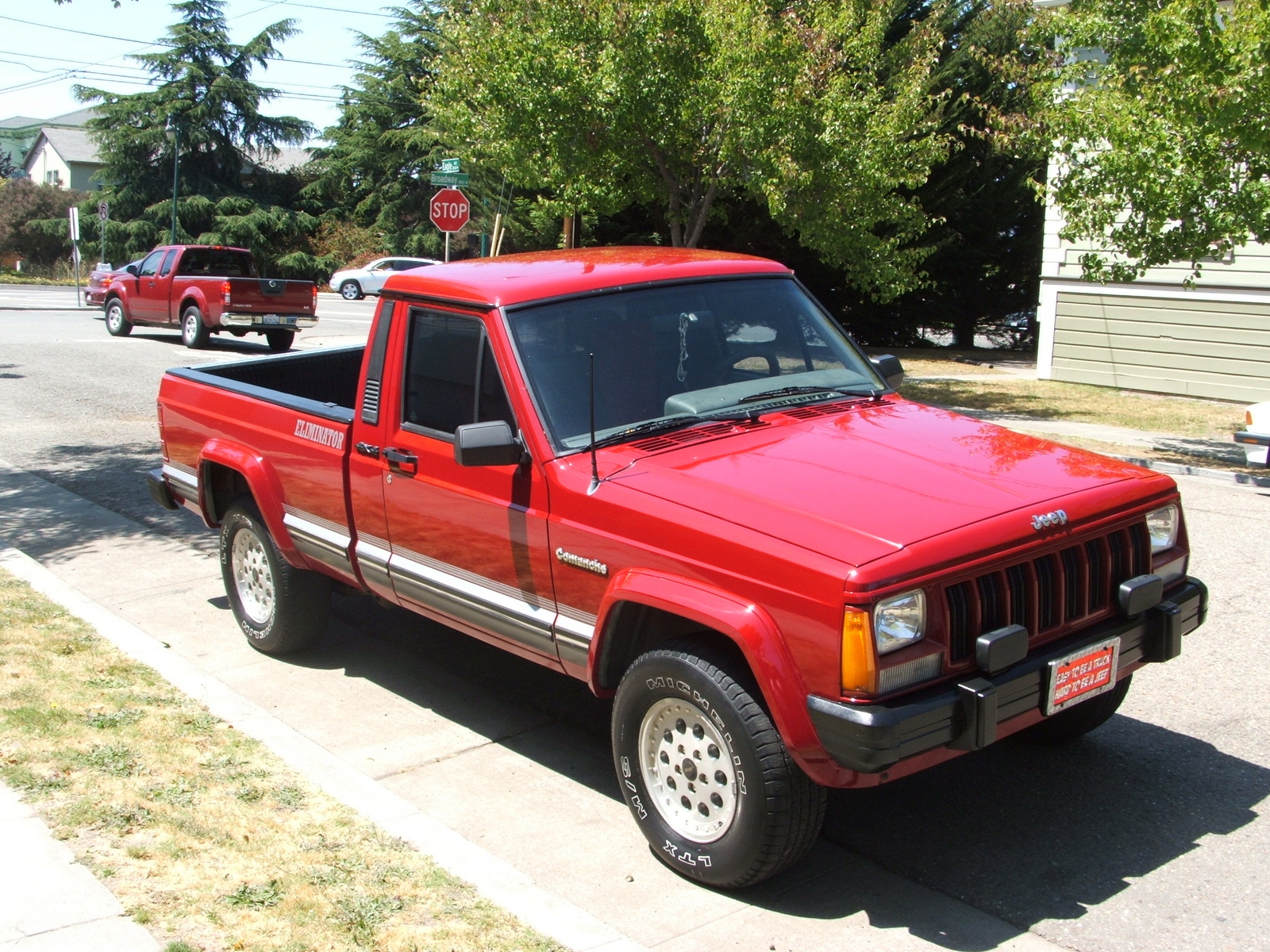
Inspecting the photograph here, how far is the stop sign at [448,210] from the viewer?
68.3 feet

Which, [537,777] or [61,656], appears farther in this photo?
[61,656]

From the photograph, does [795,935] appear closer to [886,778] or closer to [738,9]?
[886,778]

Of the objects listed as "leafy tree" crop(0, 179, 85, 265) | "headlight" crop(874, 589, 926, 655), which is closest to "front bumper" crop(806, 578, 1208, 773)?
"headlight" crop(874, 589, 926, 655)

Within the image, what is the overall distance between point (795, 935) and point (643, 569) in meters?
1.24

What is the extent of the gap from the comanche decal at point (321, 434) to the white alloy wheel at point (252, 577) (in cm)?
79

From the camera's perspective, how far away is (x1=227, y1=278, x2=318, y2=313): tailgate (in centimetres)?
2094

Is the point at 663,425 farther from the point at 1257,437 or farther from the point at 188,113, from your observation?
the point at 188,113

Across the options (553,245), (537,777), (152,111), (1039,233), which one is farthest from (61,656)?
(152,111)

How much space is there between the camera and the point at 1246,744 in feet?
16.8

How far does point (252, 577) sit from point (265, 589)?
0.15m

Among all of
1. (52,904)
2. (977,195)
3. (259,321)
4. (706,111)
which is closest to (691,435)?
(52,904)

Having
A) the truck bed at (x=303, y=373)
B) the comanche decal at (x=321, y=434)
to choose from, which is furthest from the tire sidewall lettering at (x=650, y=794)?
the truck bed at (x=303, y=373)

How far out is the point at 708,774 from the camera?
12.9ft

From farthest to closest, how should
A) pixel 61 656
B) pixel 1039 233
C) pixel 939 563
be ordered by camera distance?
pixel 1039 233, pixel 61 656, pixel 939 563
